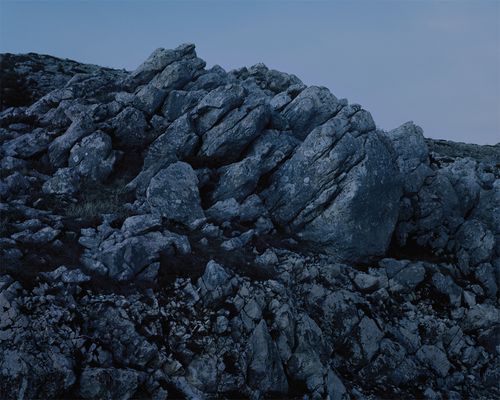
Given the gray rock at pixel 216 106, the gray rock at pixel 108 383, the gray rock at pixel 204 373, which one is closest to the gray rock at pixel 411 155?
the gray rock at pixel 216 106

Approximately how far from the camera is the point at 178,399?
1295cm

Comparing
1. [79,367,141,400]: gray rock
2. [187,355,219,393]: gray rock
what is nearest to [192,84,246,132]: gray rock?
Result: [187,355,219,393]: gray rock

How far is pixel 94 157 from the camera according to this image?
23.8 meters

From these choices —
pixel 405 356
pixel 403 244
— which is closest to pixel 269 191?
pixel 403 244

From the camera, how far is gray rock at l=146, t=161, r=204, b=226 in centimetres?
2059

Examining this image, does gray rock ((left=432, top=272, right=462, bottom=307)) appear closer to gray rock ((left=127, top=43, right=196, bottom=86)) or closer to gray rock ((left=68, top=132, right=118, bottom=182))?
gray rock ((left=68, top=132, right=118, bottom=182))

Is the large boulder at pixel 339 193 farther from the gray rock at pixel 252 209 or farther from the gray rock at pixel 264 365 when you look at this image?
the gray rock at pixel 264 365

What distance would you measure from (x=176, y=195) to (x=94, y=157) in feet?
19.1

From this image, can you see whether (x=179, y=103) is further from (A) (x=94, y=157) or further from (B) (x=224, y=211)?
(B) (x=224, y=211)

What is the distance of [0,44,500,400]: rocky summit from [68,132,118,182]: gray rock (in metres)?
0.07

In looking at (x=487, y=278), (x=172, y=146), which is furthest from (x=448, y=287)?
(x=172, y=146)

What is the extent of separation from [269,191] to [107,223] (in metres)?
8.94

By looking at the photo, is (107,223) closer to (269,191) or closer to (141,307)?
(141,307)

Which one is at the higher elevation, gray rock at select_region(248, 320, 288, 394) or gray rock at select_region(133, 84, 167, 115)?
gray rock at select_region(133, 84, 167, 115)
